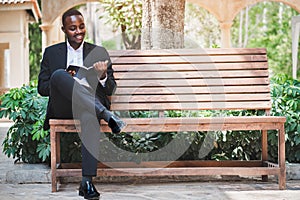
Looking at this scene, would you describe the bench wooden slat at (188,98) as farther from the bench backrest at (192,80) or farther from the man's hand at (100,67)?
the man's hand at (100,67)

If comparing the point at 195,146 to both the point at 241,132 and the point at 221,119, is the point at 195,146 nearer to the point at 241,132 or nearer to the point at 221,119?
the point at 241,132

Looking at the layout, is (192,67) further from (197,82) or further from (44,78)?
(44,78)

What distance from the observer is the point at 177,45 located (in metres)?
5.43

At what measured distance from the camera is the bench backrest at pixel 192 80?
4.57 meters

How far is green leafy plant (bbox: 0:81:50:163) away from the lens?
188 inches

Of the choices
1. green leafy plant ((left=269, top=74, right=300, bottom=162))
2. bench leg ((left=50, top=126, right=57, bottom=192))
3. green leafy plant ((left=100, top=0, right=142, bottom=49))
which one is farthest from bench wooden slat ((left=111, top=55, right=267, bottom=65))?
green leafy plant ((left=100, top=0, right=142, bottom=49))

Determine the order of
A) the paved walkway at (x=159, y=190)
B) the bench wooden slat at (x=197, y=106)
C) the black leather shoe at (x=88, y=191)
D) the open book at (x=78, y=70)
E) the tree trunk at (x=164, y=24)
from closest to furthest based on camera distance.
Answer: the black leather shoe at (x=88, y=191) < the paved walkway at (x=159, y=190) < the open book at (x=78, y=70) < the bench wooden slat at (x=197, y=106) < the tree trunk at (x=164, y=24)

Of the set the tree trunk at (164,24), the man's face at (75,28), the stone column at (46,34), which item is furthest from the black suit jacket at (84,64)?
the stone column at (46,34)

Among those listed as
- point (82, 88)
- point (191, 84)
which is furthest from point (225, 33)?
point (82, 88)

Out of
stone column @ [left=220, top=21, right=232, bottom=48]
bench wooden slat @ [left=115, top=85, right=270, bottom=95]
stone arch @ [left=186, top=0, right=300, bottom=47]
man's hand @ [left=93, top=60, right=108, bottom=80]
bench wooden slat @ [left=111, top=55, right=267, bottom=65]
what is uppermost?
stone arch @ [left=186, top=0, right=300, bottom=47]

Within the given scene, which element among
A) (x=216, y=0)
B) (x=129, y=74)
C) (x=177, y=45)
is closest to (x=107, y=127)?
(x=129, y=74)

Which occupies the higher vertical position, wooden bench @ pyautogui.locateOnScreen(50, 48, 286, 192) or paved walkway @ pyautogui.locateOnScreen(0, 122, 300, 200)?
wooden bench @ pyautogui.locateOnScreen(50, 48, 286, 192)

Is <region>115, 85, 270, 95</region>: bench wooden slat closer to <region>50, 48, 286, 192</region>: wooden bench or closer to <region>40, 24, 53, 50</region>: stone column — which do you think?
<region>50, 48, 286, 192</region>: wooden bench

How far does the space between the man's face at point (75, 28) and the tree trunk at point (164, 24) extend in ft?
3.69
